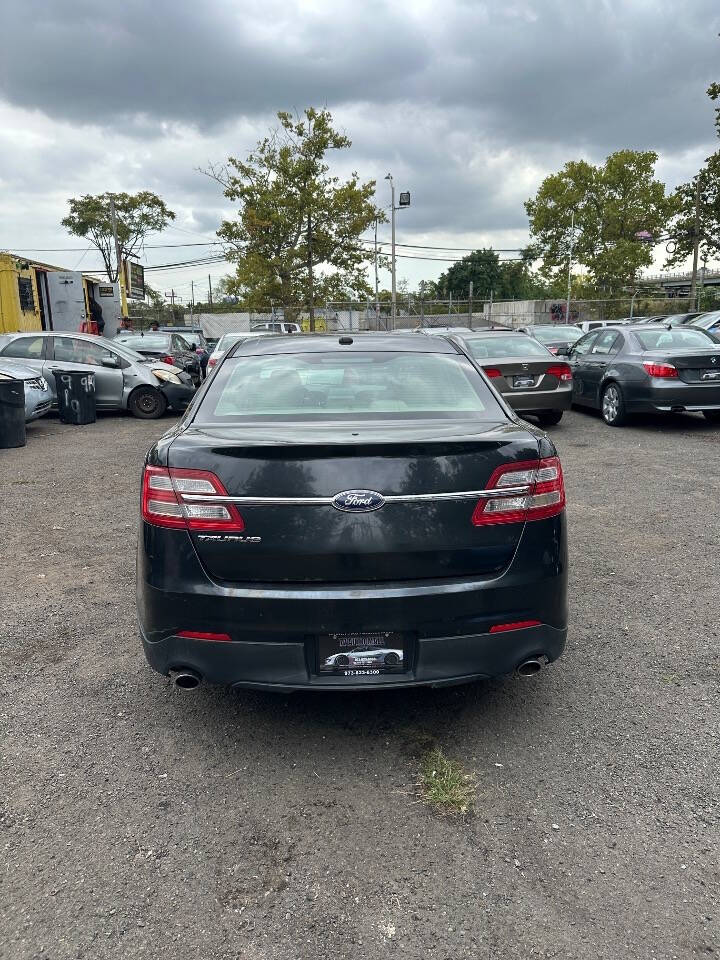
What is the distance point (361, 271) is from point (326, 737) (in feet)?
97.6

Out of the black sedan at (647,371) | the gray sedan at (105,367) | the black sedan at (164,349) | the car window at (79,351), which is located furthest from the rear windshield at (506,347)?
the black sedan at (164,349)

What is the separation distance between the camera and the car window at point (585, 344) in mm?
12472

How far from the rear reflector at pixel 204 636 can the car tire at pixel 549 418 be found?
976 centimetres

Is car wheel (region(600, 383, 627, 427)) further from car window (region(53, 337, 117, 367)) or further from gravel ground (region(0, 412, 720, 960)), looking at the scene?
car window (region(53, 337, 117, 367))

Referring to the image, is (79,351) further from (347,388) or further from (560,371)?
(347,388)

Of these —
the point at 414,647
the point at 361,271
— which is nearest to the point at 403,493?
the point at 414,647

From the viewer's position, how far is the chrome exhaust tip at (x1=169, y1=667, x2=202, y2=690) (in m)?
2.88

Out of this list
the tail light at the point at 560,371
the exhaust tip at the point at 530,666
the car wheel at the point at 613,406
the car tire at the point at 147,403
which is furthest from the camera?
the car tire at the point at 147,403

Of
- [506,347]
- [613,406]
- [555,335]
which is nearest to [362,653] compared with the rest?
[506,347]

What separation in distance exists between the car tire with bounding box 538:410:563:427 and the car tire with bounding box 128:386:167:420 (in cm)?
668

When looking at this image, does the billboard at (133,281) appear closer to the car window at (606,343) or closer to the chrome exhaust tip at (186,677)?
the car window at (606,343)

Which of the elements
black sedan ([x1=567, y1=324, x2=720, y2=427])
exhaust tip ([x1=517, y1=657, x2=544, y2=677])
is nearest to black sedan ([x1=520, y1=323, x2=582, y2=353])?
black sedan ([x1=567, y1=324, x2=720, y2=427])

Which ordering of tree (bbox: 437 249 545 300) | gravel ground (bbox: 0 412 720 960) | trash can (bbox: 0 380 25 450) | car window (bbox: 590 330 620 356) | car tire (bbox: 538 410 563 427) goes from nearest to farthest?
1. gravel ground (bbox: 0 412 720 960)
2. trash can (bbox: 0 380 25 450)
3. car window (bbox: 590 330 620 356)
4. car tire (bbox: 538 410 563 427)
5. tree (bbox: 437 249 545 300)

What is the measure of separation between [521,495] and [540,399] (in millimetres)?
8473
